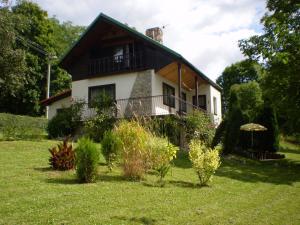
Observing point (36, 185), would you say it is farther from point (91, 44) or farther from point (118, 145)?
point (91, 44)

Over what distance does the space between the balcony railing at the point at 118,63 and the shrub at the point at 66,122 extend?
8.94 feet

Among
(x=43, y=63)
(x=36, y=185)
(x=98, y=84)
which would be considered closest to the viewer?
(x=36, y=185)

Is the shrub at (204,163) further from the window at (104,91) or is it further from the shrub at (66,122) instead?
the shrub at (66,122)

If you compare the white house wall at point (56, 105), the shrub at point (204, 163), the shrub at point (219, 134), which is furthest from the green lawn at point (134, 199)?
the white house wall at point (56, 105)

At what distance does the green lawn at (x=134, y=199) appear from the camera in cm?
693

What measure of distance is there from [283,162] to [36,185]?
575 inches

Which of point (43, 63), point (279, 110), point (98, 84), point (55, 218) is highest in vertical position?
point (43, 63)

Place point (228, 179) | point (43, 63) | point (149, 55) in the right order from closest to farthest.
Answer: point (228, 179) → point (149, 55) → point (43, 63)

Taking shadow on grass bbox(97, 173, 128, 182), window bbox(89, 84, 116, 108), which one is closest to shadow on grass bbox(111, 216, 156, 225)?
shadow on grass bbox(97, 173, 128, 182)

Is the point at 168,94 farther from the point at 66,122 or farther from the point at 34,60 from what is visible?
the point at 34,60

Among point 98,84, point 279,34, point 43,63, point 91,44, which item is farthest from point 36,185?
point 43,63

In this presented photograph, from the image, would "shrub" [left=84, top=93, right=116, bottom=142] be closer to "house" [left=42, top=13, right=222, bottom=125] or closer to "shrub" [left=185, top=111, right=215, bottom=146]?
"house" [left=42, top=13, right=222, bottom=125]

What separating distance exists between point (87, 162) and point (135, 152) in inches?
59.7

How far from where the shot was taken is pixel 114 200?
26.4 ft
